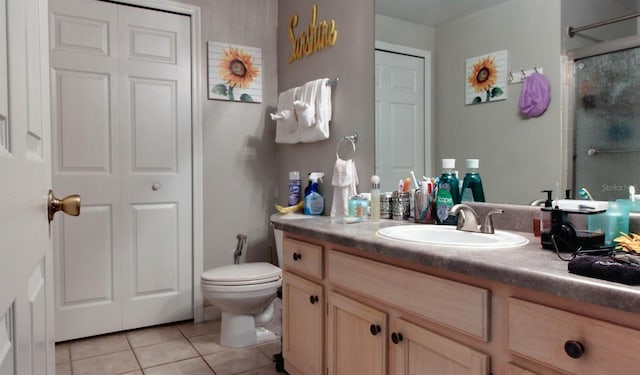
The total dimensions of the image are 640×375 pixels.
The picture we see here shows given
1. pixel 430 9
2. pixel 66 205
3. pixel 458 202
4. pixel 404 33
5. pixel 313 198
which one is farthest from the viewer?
pixel 313 198

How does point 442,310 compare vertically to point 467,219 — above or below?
below

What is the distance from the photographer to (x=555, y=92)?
1.42 m

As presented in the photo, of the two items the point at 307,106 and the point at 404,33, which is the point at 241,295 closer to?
the point at 307,106

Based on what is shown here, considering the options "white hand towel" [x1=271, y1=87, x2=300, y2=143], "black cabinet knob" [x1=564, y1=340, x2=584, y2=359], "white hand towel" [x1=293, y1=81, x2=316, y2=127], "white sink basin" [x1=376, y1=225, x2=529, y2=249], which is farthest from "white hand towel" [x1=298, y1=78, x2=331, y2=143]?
"black cabinet knob" [x1=564, y1=340, x2=584, y2=359]

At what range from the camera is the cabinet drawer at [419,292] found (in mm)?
1042

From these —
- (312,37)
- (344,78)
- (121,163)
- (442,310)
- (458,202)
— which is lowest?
(442,310)

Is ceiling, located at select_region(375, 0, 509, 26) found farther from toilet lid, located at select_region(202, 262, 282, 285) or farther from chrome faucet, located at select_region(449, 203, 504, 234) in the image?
toilet lid, located at select_region(202, 262, 282, 285)

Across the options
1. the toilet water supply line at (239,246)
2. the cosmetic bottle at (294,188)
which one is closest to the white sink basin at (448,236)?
the cosmetic bottle at (294,188)

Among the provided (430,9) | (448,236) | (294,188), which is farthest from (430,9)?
(294,188)

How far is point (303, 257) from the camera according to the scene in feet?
5.80

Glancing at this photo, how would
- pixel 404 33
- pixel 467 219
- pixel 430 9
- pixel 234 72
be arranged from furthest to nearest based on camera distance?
pixel 234 72
pixel 404 33
pixel 430 9
pixel 467 219

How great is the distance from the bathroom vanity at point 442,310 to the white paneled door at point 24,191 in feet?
2.85

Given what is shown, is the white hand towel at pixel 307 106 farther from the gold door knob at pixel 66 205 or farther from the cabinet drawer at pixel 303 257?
the gold door knob at pixel 66 205

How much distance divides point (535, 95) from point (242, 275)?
1655 millimetres
